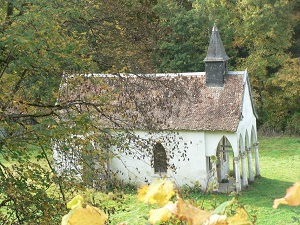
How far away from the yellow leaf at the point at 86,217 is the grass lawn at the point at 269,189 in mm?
10755

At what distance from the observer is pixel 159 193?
1.14 meters

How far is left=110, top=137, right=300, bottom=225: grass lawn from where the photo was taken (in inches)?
616

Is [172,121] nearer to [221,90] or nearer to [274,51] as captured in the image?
[221,90]

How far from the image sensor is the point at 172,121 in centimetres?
2034

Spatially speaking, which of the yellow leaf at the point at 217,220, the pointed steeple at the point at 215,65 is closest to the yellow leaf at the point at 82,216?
the yellow leaf at the point at 217,220

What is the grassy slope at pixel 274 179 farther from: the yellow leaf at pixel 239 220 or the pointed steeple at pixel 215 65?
the yellow leaf at pixel 239 220

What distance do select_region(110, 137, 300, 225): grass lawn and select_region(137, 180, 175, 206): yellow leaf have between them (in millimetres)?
10667

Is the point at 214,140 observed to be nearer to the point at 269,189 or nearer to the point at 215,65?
the point at 269,189

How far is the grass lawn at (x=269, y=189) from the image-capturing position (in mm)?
15656

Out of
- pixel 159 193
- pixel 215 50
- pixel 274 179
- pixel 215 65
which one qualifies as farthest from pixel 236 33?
pixel 159 193

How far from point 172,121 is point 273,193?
4803 millimetres

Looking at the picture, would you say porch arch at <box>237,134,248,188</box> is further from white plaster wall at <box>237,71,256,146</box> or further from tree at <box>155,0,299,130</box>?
tree at <box>155,0,299,130</box>

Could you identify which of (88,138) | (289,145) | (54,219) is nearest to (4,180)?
(54,219)

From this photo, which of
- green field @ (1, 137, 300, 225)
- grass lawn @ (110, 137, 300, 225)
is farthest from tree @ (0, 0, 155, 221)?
grass lawn @ (110, 137, 300, 225)
